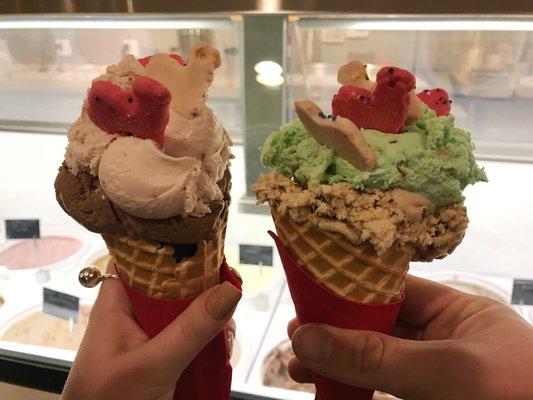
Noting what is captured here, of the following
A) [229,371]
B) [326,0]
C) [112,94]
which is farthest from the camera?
[229,371]

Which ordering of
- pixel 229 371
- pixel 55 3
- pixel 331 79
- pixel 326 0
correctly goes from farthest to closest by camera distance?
pixel 331 79 → pixel 229 371 → pixel 55 3 → pixel 326 0

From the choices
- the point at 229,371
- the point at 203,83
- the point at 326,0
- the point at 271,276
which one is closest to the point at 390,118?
the point at 326,0

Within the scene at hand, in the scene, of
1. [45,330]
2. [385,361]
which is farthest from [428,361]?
[45,330]

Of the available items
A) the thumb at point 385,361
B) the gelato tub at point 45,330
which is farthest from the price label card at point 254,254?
the thumb at point 385,361

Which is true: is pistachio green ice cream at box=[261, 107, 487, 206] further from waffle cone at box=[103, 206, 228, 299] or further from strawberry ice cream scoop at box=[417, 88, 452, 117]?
waffle cone at box=[103, 206, 228, 299]

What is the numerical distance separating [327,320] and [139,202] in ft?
1.74

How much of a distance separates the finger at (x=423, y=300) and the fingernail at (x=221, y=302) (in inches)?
25.2

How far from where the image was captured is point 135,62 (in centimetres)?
122

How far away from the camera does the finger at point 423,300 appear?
157 cm

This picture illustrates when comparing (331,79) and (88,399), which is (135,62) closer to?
(88,399)

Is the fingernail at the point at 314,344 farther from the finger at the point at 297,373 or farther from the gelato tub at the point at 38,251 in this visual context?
the gelato tub at the point at 38,251

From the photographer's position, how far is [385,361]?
112 cm

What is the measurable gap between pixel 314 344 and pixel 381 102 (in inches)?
21.7

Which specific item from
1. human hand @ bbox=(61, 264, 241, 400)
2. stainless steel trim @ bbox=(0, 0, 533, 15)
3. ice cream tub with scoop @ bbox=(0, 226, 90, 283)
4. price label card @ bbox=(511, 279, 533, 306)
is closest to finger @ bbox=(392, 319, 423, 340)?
price label card @ bbox=(511, 279, 533, 306)
